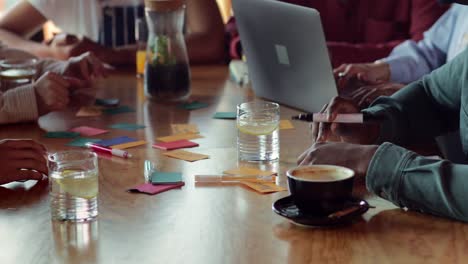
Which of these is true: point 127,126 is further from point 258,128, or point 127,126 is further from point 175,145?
point 258,128

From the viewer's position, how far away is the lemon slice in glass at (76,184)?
1.35 meters

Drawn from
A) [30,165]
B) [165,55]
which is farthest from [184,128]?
[30,165]

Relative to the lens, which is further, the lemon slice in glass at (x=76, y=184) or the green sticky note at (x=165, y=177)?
the green sticky note at (x=165, y=177)

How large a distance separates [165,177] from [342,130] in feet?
1.41

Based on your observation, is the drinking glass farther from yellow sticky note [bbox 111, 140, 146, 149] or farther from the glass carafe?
yellow sticky note [bbox 111, 140, 146, 149]

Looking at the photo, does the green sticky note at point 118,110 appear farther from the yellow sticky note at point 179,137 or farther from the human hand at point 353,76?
the human hand at point 353,76

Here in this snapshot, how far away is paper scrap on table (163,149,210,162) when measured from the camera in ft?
5.66

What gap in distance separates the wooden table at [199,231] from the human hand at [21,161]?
0.08 feet

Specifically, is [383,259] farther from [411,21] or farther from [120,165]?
[411,21]

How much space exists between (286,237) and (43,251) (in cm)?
38

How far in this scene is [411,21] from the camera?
3193mm

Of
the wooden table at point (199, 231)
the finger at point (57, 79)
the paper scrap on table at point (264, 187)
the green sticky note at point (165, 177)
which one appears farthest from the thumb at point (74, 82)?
the paper scrap on table at point (264, 187)

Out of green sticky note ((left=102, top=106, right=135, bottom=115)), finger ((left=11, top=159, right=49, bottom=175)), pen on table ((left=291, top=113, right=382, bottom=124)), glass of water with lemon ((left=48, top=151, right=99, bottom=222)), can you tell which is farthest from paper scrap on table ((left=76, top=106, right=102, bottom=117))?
glass of water with lemon ((left=48, top=151, right=99, bottom=222))

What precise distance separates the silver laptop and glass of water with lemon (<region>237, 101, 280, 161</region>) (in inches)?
14.2
